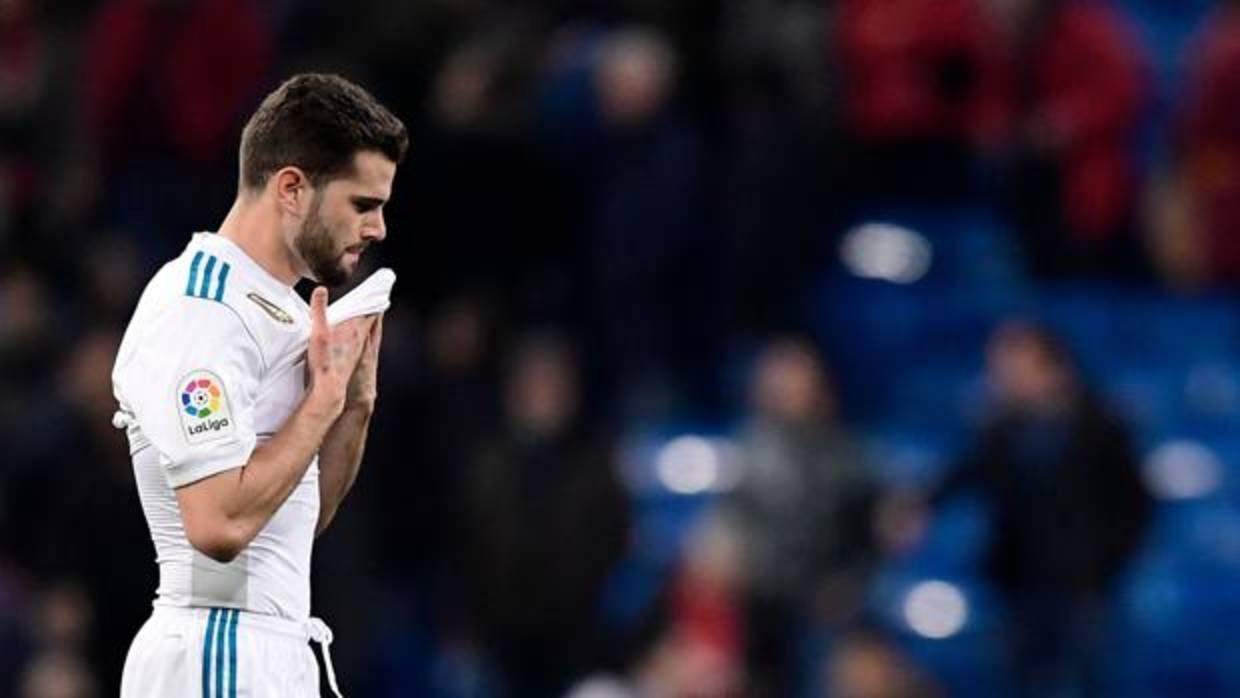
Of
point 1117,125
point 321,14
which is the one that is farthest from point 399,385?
point 1117,125

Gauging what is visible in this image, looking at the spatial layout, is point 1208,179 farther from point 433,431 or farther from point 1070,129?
point 433,431

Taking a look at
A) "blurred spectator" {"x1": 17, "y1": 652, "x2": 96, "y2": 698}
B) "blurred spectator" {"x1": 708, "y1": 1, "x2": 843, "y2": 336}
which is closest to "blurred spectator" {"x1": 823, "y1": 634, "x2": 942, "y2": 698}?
"blurred spectator" {"x1": 708, "y1": 1, "x2": 843, "y2": 336}

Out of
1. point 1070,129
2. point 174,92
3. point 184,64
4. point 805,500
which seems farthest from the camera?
point 174,92

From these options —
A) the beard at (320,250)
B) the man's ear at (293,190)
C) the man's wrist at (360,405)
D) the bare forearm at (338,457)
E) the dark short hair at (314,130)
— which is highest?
the dark short hair at (314,130)

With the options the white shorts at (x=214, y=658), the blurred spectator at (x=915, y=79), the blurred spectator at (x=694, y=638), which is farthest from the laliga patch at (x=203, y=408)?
the blurred spectator at (x=915, y=79)

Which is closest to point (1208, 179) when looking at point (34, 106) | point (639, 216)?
point (639, 216)

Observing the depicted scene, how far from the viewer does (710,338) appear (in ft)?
41.1

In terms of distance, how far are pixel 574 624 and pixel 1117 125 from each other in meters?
3.40

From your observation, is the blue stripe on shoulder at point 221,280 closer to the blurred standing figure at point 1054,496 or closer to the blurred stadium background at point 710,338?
the blurred stadium background at point 710,338

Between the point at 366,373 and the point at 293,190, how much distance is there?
16.4 inches

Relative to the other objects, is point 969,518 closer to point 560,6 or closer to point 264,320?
point 560,6

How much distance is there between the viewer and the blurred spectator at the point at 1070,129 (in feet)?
40.9

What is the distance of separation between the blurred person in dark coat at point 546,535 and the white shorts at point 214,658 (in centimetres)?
567

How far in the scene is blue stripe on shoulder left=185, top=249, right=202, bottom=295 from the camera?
5055mm
